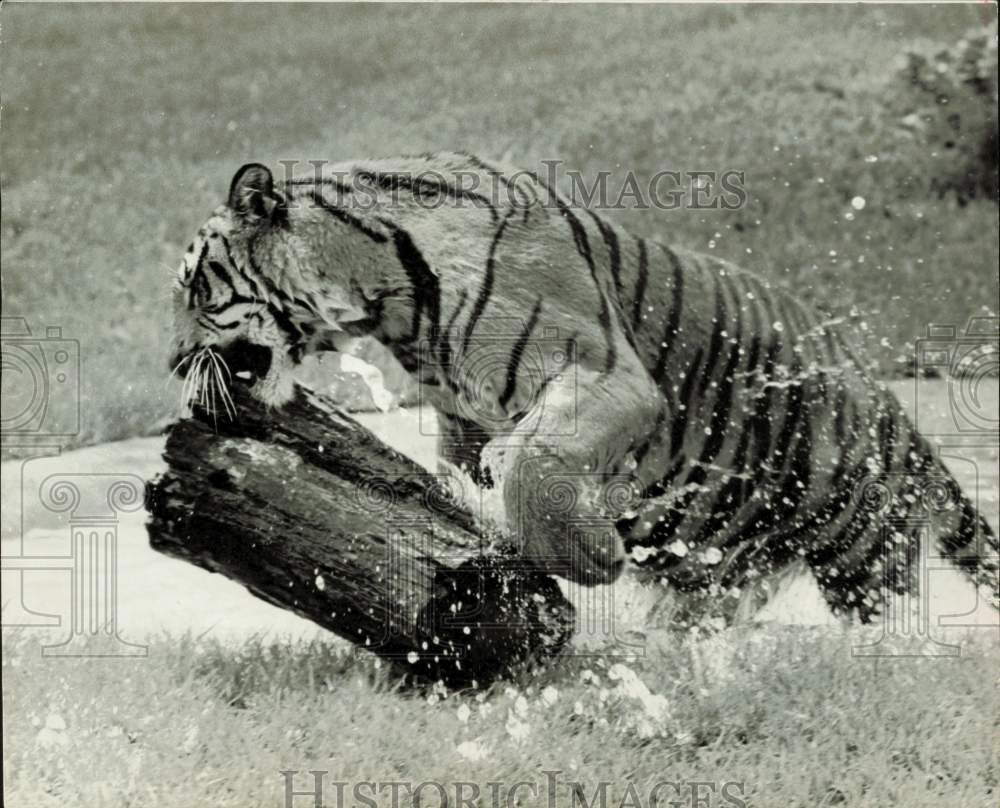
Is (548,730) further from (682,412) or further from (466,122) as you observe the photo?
(466,122)

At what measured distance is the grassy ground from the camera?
3062 millimetres

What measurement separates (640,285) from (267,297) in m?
0.88

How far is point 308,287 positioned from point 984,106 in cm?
204

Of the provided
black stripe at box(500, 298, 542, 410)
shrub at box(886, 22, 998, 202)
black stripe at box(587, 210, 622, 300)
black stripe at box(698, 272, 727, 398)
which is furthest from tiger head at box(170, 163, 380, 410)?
shrub at box(886, 22, 998, 202)

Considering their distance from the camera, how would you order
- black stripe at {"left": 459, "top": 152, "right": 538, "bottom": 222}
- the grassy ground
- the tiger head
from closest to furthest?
→ the tiger head → black stripe at {"left": 459, "top": 152, "right": 538, "bottom": 222} → the grassy ground

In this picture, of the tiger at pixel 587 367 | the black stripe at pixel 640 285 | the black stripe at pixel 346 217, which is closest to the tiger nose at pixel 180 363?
the tiger at pixel 587 367

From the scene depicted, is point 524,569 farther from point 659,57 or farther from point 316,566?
point 659,57

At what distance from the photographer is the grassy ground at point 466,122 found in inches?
121

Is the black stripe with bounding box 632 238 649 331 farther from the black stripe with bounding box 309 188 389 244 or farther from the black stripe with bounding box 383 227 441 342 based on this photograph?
the black stripe with bounding box 309 188 389 244

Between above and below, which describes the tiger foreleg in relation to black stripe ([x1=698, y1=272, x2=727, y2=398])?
below

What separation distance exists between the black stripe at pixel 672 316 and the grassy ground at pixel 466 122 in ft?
0.68

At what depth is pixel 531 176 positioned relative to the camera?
2787 millimetres

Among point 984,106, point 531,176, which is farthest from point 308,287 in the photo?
point 984,106

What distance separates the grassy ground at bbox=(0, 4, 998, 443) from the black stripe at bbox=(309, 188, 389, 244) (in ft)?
1.30
